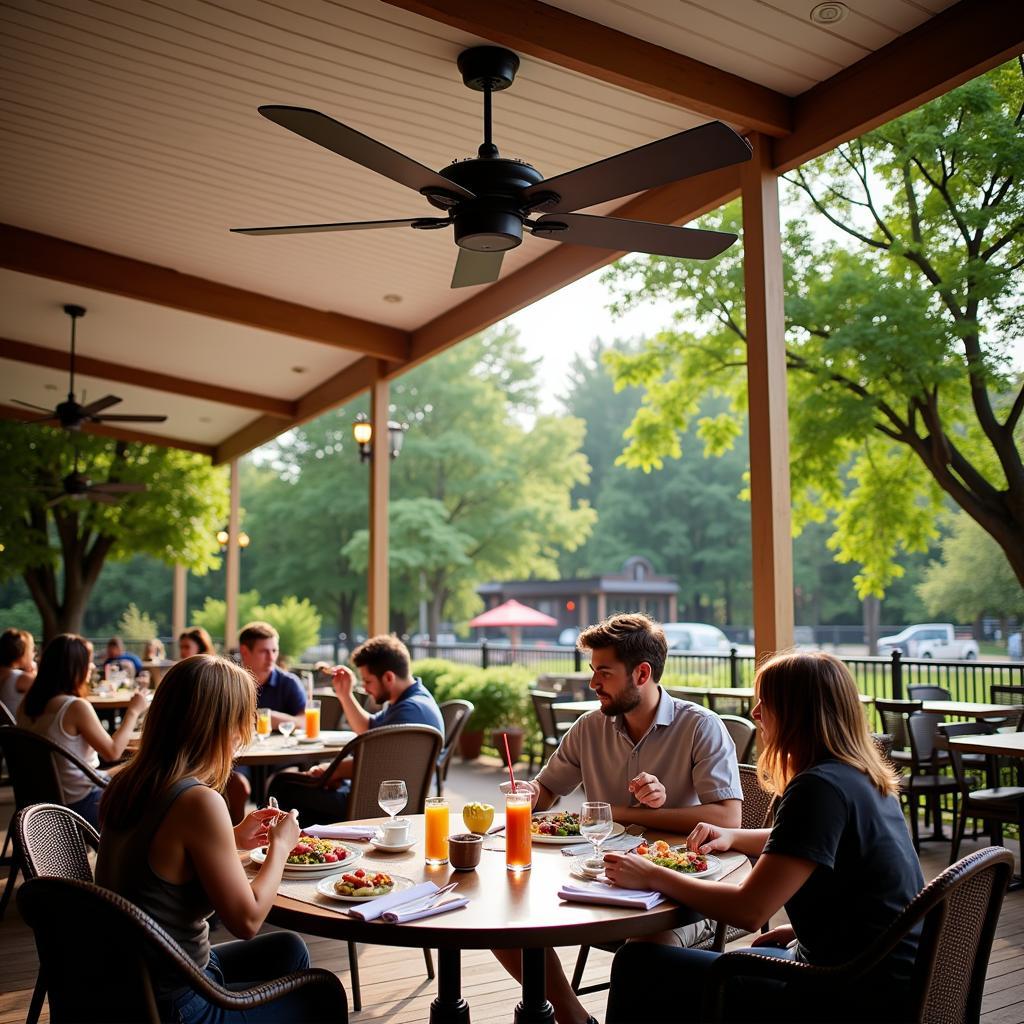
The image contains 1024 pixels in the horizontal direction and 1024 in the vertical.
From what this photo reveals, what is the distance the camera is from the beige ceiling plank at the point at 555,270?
17.3ft

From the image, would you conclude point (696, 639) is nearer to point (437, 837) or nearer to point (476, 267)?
point (476, 267)

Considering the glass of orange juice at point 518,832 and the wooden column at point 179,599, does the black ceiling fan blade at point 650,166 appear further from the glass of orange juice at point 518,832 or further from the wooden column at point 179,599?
the wooden column at point 179,599

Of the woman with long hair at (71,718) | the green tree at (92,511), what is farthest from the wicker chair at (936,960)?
the green tree at (92,511)

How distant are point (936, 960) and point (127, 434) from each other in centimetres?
1397

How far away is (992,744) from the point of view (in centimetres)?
495

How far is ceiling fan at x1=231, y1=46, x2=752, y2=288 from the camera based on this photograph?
3.05 metres

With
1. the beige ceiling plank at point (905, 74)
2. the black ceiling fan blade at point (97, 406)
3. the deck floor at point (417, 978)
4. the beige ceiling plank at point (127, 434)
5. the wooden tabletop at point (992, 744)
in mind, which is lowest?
the deck floor at point (417, 978)

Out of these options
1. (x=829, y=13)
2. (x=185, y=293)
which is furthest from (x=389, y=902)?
(x=185, y=293)

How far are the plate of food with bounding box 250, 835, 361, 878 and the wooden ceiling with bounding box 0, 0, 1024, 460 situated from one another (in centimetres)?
302

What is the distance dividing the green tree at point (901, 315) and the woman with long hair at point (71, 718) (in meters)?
7.20

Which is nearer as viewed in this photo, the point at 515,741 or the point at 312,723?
the point at 312,723

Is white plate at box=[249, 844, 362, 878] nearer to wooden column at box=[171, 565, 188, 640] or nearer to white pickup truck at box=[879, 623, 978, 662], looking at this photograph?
wooden column at box=[171, 565, 188, 640]

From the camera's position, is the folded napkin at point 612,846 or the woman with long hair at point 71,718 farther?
the woman with long hair at point 71,718

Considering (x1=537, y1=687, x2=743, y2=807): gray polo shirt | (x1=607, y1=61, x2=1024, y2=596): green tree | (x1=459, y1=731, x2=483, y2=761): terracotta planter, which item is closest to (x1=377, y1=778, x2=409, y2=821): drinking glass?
(x1=537, y1=687, x2=743, y2=807): gray polo shirt
